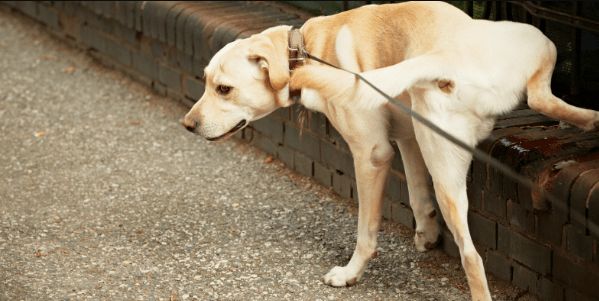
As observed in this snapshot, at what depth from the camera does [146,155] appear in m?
6.80

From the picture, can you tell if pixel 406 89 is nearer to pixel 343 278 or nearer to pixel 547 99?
pixel 547 99

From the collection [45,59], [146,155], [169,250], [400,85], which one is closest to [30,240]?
[169,250]

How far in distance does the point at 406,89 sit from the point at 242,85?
34.9 inches

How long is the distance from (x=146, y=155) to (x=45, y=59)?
243cm

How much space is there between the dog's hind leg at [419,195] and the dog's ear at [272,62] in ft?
2.12

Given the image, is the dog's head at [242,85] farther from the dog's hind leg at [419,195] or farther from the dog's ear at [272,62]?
the dog's hind leg at [419,195]

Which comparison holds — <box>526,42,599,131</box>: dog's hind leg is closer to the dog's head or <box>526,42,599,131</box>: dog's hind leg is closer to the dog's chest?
the dog's chest

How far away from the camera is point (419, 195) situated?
515cm

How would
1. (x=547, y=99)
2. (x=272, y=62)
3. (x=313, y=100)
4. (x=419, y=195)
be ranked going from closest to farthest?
(x=547, y=99)
(x=272, y=62)
(x=313, y=100)
(x=419, y=195)

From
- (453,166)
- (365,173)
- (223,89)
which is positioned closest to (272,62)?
(223,89)

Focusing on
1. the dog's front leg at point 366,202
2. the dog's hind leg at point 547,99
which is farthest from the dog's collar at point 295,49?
the dog's hind leg at point 547,99

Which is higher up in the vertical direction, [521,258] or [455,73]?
[455,73]

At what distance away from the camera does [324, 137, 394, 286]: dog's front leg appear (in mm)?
4797

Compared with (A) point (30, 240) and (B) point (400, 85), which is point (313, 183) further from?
(B) point (400, 85)
